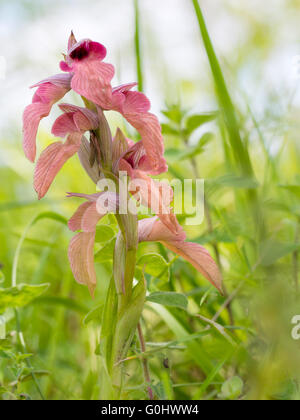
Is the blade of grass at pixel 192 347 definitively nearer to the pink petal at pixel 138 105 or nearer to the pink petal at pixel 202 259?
the pink petal at pixel 202 259

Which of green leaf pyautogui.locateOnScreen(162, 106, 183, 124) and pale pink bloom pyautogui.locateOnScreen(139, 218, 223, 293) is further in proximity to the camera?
green leaf pyautogui.locateOnScreen(162, 106, 183, 124)

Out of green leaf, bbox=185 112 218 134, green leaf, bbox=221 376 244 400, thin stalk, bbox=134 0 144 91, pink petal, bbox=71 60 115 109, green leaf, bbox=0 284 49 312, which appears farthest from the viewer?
green leaf, bbox=185 112 218 134

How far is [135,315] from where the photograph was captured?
21.3 inches

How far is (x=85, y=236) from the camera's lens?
0.54 metres

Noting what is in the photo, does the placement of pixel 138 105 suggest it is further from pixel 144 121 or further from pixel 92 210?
pixel 92 210

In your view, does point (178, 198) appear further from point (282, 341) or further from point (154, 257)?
point (282, 341)

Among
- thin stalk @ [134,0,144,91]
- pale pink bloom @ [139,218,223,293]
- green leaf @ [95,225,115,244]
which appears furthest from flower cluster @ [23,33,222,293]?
thin stalk @ [134,0,144,91]

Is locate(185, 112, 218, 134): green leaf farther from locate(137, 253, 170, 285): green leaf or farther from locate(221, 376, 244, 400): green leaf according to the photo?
locate(221, 376, 244, 400): green leaf

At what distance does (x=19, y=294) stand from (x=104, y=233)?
0.17 meters

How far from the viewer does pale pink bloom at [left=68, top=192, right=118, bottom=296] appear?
517 millimetres

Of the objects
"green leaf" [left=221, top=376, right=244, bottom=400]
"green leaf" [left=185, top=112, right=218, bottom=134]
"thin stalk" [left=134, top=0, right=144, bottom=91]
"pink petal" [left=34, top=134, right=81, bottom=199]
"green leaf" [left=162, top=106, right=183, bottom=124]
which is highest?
"thin stalk" [left=134, top=0, right=144, bottom=91]

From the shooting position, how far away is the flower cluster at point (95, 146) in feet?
1.60
